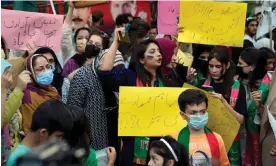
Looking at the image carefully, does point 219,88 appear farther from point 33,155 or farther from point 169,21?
point 33,155

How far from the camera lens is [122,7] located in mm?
11086

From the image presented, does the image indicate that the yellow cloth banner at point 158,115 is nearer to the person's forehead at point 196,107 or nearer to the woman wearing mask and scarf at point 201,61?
the person's forehead at point 196,107

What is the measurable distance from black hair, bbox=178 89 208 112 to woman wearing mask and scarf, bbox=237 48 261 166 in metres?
0.93

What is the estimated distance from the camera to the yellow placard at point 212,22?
582 centimetres

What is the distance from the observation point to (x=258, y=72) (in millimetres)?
5637

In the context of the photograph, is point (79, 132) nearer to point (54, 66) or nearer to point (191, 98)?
point (191, 98)

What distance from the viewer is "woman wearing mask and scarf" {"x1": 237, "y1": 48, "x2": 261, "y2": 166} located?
17.2 feet

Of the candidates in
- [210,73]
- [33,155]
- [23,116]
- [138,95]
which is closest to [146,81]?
[138,95]

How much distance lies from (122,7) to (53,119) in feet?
26.9

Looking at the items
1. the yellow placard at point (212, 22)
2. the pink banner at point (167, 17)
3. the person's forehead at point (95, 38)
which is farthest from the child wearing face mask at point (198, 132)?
the pink banner at point (167, 17)

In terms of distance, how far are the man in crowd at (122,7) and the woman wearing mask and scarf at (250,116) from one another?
548 centimetres

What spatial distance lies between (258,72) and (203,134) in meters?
1.47

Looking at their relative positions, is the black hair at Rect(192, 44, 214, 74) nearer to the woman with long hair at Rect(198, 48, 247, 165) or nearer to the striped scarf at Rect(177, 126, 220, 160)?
the woman with long hair at Rect(198, 48, 247, 165)

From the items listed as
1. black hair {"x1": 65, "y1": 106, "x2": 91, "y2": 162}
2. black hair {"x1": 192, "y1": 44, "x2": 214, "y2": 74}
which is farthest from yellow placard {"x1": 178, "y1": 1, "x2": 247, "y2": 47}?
black hair {"x1": 65, "y1": 106, "x2": 91, "y2": 162}
